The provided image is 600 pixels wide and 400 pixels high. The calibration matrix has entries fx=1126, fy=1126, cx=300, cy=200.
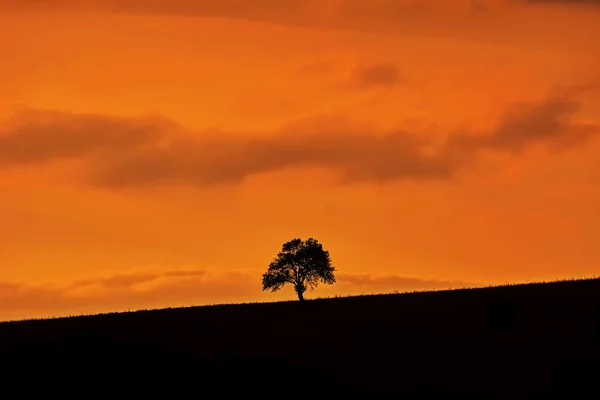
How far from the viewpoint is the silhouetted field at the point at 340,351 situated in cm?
5266

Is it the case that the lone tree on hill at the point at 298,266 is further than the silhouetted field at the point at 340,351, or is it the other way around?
the lone tree on hill at the point at 298,266

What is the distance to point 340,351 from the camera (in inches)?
2338

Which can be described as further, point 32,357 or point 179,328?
point 179,328

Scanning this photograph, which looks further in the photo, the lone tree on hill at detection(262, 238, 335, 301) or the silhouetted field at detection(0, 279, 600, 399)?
the lone tree on hill at detection(262, 238, 335, 301)

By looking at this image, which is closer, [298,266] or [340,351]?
[340,351]

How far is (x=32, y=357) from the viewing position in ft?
198

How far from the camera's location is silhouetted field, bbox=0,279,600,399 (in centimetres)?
5266

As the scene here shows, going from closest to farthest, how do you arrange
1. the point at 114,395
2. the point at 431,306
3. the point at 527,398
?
the point at 527,398, the point at 114,395, the point at 431,306

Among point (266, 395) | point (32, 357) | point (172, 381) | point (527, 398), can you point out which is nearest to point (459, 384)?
point (527, 398)

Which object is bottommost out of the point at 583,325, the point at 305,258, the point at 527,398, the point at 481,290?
the point at 527,398

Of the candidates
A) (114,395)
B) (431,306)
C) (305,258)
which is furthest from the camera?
(305,258)

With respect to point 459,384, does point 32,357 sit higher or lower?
→ higher

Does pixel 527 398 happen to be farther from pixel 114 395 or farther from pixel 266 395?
pixel 114 395

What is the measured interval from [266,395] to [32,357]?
603 inches
